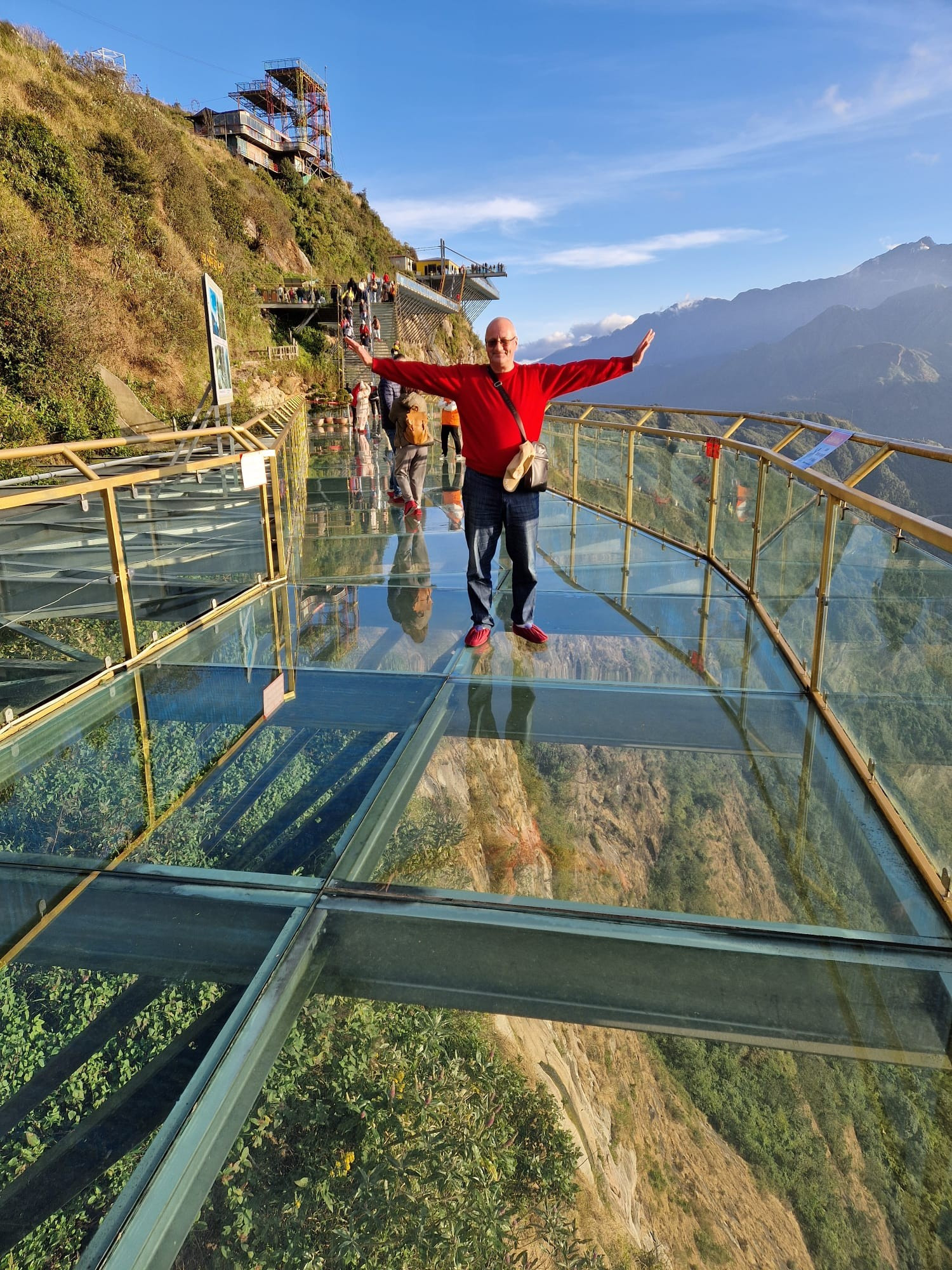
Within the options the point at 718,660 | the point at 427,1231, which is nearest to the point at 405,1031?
the point at 427,1231

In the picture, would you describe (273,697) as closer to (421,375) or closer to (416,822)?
(416,822)

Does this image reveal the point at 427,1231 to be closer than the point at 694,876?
Yes

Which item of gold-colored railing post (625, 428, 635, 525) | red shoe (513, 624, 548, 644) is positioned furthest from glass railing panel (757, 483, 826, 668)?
gold-colored railing post (625, 428, 635, 525)

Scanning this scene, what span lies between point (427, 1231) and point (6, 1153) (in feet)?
2.56

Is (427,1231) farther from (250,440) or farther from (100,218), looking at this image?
(100,218)

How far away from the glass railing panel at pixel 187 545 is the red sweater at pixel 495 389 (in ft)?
4.73

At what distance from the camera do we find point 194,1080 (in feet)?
5.52

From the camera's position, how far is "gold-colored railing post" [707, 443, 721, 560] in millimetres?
6371

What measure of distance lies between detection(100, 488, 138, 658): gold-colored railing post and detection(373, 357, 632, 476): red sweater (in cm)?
151

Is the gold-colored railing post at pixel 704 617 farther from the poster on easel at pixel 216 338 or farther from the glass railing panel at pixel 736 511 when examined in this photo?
the poster on easel at pixel 216 338

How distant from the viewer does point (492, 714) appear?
12.1 ft

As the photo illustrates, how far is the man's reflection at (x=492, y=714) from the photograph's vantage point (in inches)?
136

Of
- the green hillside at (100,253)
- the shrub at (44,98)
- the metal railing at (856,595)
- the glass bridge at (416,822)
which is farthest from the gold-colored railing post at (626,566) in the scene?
the shrub at (44,98)

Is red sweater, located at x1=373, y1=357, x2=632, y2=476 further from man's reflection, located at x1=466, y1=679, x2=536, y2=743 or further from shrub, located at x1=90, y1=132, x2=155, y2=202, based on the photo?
shrub, located at x1=90, y1=132, x2=155, y2=202
